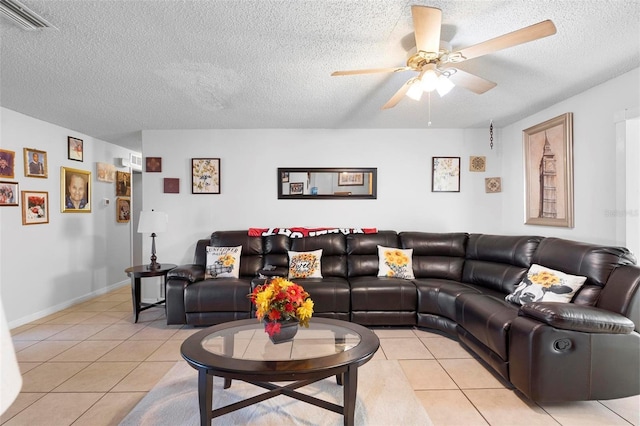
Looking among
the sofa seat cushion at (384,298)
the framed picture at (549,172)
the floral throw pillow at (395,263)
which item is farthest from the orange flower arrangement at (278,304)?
the framed picture at (549,172)

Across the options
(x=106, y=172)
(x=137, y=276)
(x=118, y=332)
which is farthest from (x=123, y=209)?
(x=118, y=332)

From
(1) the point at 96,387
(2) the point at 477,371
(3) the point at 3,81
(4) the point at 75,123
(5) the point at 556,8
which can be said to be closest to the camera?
(5) the point at 556,8

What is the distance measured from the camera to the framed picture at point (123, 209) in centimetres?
555

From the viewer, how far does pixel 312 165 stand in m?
4.65

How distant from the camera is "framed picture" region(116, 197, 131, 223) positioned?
555 cm

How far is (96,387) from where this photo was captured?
7.98ft

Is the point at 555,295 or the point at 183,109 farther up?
the point at 183,109

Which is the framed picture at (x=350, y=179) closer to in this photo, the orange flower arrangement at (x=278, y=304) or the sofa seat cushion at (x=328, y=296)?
the sofa seat cushion at (x=328, y=296)

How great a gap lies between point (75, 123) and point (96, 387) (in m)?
3.28

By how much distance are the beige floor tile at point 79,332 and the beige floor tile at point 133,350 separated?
1.81ft

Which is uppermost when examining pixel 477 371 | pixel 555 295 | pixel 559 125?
pixel 559 125

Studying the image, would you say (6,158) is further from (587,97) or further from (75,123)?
(587,97)

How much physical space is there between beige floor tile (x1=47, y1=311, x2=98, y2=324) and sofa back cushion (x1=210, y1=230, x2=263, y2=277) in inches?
65.9

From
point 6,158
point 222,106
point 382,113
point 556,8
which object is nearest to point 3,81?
point 6,158
